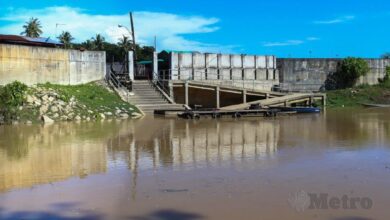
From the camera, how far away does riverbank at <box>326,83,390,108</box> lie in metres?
46.3

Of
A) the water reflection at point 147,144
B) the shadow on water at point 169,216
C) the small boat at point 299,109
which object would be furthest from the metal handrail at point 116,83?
the shadow on water at point 169,216

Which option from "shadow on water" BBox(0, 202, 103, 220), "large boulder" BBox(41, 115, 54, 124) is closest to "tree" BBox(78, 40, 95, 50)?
"large boulder" BBox(41, 115, 54, 124)

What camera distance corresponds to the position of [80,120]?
30.0 m

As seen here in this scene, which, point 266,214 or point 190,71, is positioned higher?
point 190,71

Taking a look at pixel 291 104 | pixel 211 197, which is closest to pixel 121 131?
pixel 211 197

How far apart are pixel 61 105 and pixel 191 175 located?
20514 millimetres

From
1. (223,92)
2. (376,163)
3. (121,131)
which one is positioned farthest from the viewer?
(223,92)

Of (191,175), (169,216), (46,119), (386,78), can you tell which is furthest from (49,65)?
(386,78)

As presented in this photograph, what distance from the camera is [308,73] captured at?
51750mm

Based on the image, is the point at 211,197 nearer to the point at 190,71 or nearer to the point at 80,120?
the point at 80,120

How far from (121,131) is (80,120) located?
6.89m

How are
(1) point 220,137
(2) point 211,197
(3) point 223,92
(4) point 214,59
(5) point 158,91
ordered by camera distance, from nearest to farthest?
(2) point 211,197 < (1) point 220,137 < (5) point 158,91 < (3) point 223,92 < (4) point 214,59

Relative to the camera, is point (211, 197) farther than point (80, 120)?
No

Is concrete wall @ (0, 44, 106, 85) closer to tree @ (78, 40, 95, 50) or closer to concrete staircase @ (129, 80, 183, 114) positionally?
concrete staircase @ (129, 80, 183, 114)
